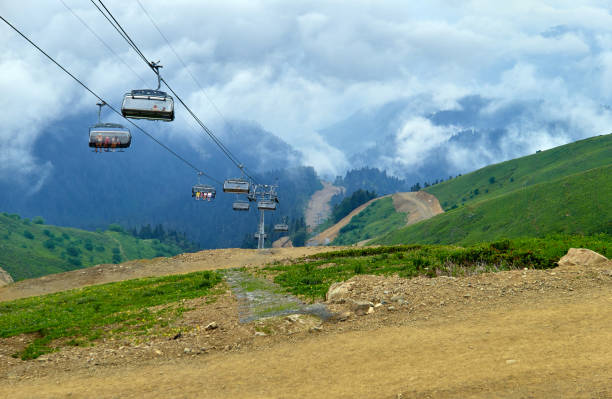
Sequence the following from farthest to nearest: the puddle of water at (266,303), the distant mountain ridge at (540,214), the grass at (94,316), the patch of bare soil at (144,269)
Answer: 1. the distant mountain ridge at (540,214)
2. the patch of bare soil at (144,269)
3. the grass at (94,316)
4. the puddle of water at (266,303)

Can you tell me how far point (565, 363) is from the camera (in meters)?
13.0

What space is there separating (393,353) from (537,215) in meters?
115

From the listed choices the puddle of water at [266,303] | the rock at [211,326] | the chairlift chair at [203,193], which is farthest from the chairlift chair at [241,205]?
the rock at [211,326]

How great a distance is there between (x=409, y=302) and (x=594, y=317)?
7.37 meters

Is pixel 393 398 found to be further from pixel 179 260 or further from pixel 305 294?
pixel 179 260

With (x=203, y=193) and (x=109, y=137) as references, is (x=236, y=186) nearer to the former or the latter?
(x=203, y=193)

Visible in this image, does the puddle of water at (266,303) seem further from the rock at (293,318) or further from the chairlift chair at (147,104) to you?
the chairlift chair at (147,104)

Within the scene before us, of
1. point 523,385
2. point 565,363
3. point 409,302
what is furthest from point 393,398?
point 409,302

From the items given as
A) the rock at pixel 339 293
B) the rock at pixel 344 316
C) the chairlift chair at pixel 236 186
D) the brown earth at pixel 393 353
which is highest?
the chairlift chair at pixel 236 186

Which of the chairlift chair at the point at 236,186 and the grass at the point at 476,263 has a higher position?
the chairlift chair at the point at 236,186

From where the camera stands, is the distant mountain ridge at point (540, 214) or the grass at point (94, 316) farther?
the distant mountain ridge at point (540, 214)

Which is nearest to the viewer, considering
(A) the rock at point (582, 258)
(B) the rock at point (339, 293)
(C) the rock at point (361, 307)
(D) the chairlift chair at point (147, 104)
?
(C) the rock at point (361, 307)

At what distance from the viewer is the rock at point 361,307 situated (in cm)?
1975

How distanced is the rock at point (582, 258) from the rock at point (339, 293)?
1302 cm
